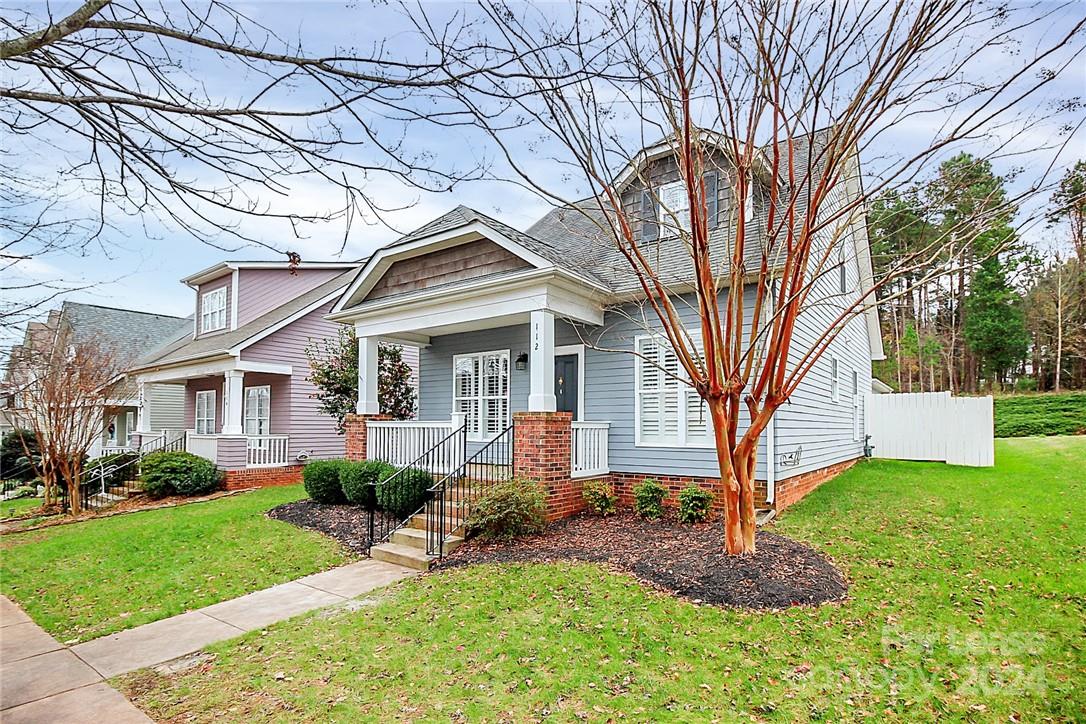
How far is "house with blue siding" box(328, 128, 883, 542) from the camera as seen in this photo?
29.4 feet

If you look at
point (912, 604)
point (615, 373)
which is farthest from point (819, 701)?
point (615, 373)

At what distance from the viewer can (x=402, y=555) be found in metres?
7.47

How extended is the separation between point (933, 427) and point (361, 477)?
45.1 ft

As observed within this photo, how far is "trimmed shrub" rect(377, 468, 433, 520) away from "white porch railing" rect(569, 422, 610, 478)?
2.31 m

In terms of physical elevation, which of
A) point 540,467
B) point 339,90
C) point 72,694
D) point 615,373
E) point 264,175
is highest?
point 339,90

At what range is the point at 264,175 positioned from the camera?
4.02 meters

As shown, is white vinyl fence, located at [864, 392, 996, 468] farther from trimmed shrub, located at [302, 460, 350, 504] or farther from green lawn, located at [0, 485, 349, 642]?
green lawn, located at [0, 485, 349, 642]

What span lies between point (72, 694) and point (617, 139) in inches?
262

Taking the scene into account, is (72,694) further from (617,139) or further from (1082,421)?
(1082,421)

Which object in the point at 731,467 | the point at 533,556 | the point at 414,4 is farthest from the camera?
the point at 533,556

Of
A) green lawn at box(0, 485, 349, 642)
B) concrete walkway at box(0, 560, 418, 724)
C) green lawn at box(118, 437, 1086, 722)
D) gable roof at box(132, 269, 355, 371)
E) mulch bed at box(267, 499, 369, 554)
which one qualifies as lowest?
green lawn at box(0, 485, 349, 642)

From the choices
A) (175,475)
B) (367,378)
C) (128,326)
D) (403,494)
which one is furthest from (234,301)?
(403,494)

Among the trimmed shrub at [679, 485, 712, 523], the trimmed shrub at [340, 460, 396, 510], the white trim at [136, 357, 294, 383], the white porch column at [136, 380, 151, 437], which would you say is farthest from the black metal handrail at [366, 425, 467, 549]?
the white porch column at [136, 380, 151, 437]

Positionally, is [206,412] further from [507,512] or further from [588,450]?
[507,512]
